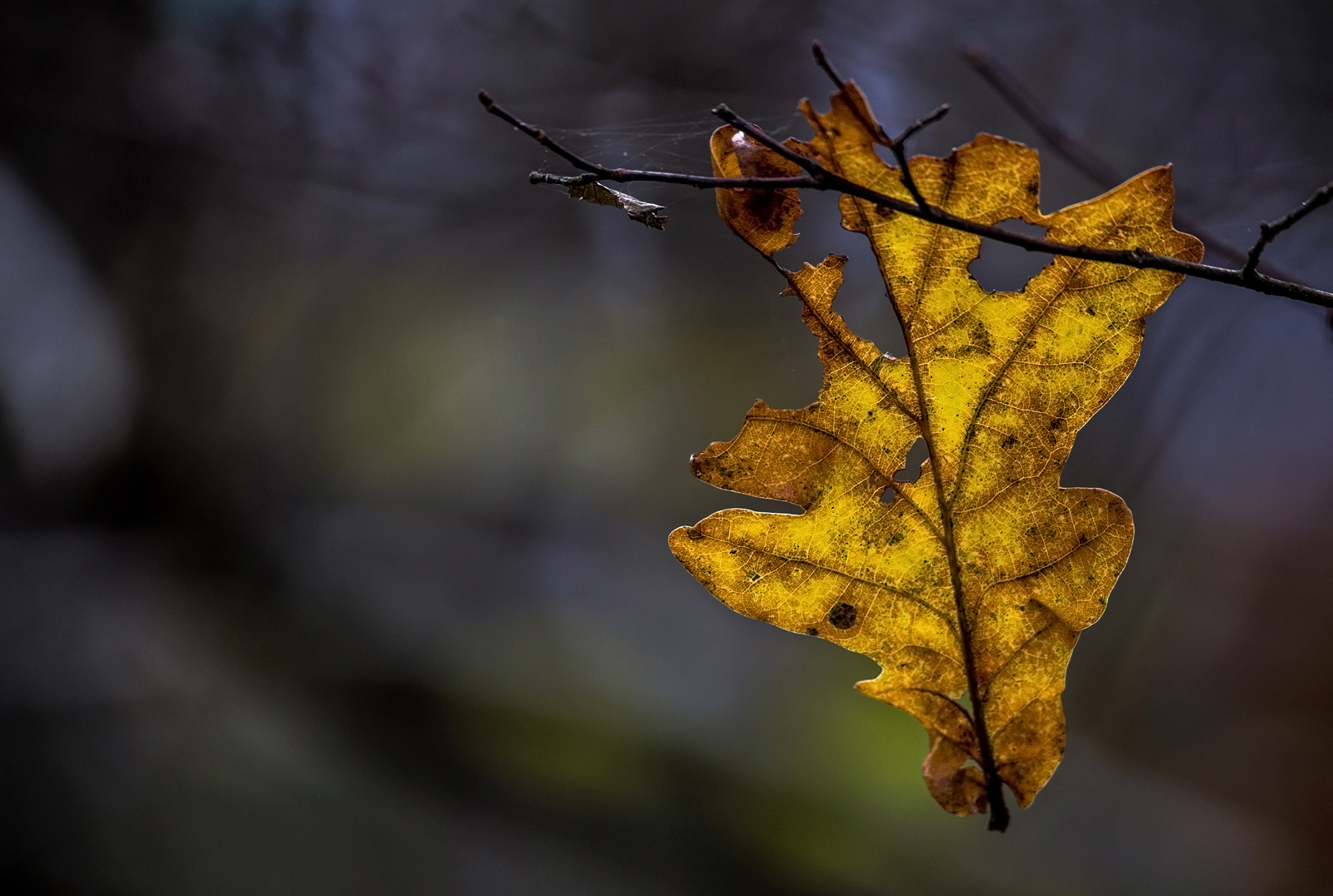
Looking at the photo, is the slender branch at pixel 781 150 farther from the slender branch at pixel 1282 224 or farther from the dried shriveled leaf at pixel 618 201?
the slender branch at pixel 1282 224

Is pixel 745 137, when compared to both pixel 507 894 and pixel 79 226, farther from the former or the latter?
pixel 79 226

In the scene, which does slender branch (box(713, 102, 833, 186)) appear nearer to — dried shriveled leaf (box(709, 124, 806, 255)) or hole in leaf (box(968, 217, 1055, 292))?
dried shriveled leaf (box(709, 124, 806, 255))

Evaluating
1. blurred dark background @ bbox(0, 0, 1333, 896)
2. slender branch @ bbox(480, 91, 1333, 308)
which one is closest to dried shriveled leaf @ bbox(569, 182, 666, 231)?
slender branch @ bbox(480, 91, 1333, 308)

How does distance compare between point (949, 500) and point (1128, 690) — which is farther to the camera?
point (1128, 690)

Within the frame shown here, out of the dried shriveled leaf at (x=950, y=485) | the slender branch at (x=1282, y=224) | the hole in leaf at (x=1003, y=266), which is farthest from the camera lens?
the hole in leaf at (x=1003, y=266)

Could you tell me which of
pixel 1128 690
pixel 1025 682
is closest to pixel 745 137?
pixel 1025 682

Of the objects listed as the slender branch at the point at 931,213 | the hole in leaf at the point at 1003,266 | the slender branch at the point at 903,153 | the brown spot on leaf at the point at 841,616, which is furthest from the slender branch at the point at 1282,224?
the hole in leaf at the point at 1003,266

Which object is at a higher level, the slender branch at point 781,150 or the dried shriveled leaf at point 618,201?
the slender branch at point 781,150
